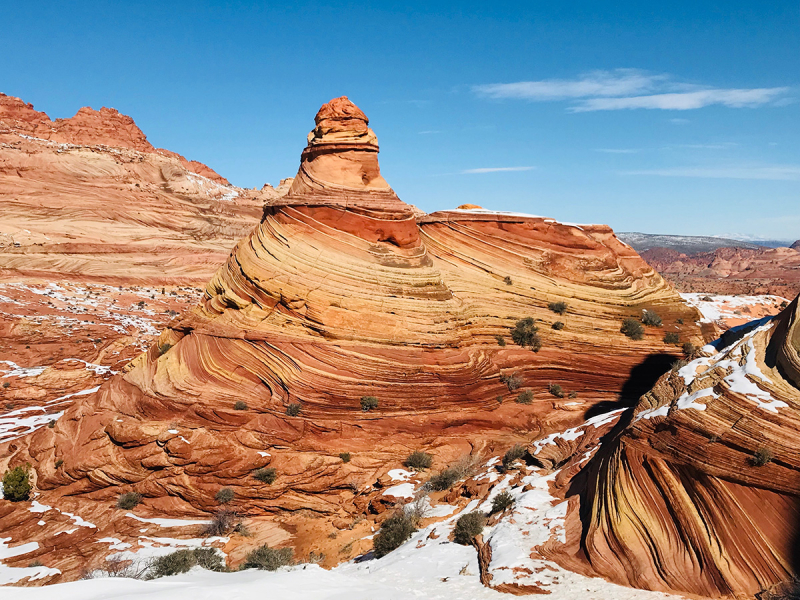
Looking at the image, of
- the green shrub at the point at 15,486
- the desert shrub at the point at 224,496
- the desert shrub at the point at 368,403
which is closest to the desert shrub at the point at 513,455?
the desert shrub at the point at 368,403

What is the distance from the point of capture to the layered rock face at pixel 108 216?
186ft

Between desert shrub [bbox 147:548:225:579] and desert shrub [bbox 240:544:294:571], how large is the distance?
72 centimetres

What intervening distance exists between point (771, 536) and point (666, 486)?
1805 millimetres

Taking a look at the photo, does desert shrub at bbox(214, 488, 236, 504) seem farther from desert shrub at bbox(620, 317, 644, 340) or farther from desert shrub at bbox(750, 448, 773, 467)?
desert shrub at bbox(620, 317, 644, 340)

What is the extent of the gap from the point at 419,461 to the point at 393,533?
4031 millimetres

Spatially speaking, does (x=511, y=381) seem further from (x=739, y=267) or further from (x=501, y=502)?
(x=739, y=267)

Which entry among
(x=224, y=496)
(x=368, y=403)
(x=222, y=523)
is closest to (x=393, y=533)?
(x=222, y=523)

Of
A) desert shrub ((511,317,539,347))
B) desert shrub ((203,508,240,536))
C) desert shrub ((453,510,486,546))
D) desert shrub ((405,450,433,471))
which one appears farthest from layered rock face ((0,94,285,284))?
desert shrub ((453,510,486,546))

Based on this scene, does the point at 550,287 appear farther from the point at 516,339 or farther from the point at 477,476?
the point at 477,476

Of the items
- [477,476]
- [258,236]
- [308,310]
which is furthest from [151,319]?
[477,476]

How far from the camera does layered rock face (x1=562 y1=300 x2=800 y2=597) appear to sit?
921 centimetres

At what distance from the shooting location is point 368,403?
1847 centimetres

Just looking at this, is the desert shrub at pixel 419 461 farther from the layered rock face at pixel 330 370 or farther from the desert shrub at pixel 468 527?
the desert shrub at pixel 468 527

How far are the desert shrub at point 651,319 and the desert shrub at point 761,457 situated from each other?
16813 millimetres
